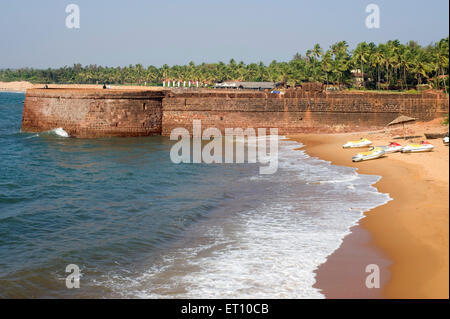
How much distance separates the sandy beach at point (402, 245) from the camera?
23.7ft

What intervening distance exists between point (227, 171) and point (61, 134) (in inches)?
664

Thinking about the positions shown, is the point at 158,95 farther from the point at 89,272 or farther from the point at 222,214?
the point at 89,272

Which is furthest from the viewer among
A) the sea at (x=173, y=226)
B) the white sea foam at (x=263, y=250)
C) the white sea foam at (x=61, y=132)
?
the white sea foam at (x=61, y=132)

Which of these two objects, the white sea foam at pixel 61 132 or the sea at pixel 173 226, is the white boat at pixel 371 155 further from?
the white sea foam at pixel 61 132

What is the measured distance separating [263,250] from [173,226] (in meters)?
3.45

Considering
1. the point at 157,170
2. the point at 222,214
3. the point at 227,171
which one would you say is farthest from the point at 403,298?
the point at 157,170

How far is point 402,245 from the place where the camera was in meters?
10.1

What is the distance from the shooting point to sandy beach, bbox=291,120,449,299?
7236 millimetres

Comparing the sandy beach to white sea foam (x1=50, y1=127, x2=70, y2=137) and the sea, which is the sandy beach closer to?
the sea

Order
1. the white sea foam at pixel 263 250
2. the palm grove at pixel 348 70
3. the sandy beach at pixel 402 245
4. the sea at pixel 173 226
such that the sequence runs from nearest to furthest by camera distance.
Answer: the sandy beach at pixel 402 245 < the white sea foam at pixel 263 250 < the sea at pixel 173 226 < the palm grove at pixel 348 70

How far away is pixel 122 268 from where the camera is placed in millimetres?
10195

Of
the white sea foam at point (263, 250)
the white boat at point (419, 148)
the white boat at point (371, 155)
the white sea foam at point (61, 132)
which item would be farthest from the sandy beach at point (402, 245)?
the white sea foam at point (61, 132)

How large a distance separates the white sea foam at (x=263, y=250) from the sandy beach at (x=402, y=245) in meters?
0.36

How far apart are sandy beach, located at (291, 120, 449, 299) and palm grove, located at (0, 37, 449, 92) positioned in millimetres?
21223
